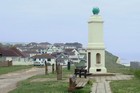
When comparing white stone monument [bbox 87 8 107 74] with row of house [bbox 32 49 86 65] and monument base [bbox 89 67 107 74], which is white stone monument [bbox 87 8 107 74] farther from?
row of house [bbox 32 49 86 65]

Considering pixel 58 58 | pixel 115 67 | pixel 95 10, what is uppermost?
pixel 95 10

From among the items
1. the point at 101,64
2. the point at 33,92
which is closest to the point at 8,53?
the point at 101,64

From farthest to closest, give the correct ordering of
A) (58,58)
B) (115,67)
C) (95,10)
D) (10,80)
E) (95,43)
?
(58,58), (115,67), (95,10), (95,43), (10,80)

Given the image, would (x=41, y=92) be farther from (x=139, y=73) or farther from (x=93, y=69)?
(x=93, y=69)

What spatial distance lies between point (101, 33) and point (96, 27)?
1.82ft

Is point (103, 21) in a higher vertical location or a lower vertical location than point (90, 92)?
higher

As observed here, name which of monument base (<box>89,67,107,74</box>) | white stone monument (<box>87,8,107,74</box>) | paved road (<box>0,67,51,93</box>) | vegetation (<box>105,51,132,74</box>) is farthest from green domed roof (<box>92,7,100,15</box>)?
paved road (<box>0,67,51,93</box>)

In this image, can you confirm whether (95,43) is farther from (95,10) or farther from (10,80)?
(10,80)

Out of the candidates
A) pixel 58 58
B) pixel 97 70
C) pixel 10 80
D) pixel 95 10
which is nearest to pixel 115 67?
pixel 97 70

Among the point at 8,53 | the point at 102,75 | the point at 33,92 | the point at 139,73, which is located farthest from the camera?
the point at 8,53

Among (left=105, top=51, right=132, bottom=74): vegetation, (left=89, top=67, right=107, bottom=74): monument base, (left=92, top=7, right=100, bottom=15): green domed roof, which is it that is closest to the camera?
(left=89, top=67, right=107, bottom=74): monument base

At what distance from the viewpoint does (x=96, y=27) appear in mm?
32656

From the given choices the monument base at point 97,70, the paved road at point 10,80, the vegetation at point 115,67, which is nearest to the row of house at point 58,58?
the vegetation at point 115,67

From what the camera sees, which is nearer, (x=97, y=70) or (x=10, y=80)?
(x=10, y=80)
